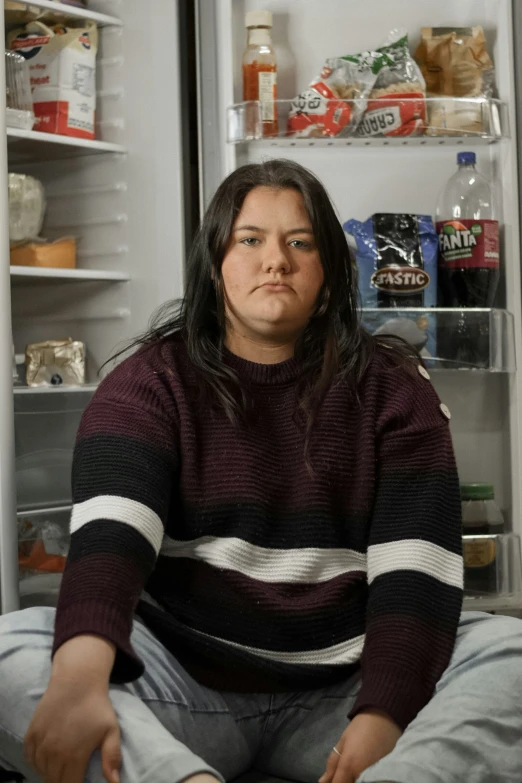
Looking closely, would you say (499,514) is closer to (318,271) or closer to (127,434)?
(318,271)

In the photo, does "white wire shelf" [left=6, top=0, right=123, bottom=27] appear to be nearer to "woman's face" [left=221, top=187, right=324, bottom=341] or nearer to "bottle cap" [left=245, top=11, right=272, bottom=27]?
"bottle cap" [left=245, top=11, right=272, bottom=27]

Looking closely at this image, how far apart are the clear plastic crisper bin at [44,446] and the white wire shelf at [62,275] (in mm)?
253

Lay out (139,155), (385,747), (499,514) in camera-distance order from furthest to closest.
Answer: (139,155)
(499,514)
(385,747)

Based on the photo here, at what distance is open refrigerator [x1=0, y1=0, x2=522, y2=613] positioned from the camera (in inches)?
78.2

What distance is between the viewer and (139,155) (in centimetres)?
224

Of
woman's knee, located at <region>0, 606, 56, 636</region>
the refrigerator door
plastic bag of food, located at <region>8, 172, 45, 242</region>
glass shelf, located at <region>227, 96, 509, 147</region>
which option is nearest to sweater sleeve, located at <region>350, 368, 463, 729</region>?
woman's knee, located at <region>0, 606, 56, 636</region>

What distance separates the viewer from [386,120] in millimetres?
1953

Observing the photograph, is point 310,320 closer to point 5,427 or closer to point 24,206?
point 5,427

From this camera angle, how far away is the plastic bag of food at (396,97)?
1.95 meters

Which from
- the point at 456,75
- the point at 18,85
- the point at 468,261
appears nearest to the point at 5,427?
the point at 18,85

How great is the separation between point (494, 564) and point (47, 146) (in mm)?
1305

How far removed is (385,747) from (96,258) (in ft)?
4.70

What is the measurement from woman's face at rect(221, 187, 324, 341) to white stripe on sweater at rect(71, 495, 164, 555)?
1.13 feet

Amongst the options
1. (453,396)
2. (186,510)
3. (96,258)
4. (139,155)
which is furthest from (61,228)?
(186,510)
